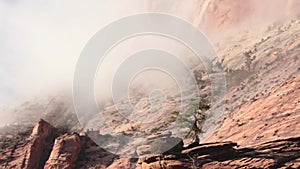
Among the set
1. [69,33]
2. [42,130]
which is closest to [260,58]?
[42,130]

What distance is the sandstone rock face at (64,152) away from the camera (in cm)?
5478

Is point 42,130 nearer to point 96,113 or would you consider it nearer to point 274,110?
point 274,110

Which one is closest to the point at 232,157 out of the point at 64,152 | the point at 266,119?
the point at 266,119

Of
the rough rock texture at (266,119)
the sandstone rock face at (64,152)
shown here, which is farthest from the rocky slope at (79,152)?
the rough rock texture at (266,119)

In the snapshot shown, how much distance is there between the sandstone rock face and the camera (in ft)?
180

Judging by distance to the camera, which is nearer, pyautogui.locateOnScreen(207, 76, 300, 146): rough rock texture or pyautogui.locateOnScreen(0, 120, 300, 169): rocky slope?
pyautogui.locateOnScreen(0, 120, 300, 169): rocky slope

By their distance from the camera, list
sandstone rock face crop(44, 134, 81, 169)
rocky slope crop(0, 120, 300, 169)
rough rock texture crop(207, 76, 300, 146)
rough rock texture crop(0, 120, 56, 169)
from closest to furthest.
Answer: rocky slope crop(0, 120, 300, 169)
rough rock texture crop(207, 76, 300, 146)
sandstone rock face crop(44, 134, 81, 169)
rough rock texture crop(0, 120, 56, 169)

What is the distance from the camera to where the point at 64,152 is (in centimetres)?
5588

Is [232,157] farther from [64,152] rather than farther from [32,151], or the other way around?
[32,151]

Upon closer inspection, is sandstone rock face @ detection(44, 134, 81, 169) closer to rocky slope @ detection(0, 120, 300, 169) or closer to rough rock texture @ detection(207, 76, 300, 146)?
rocky slope @ detection(0, 120, 300, 169)

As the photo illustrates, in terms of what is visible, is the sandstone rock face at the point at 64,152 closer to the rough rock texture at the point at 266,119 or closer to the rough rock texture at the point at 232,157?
the rough rock texture at the point at 266,119

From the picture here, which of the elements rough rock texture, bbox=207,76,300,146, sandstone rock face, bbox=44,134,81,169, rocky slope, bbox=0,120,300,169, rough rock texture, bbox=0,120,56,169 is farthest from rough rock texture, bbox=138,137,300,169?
rough rock texture, bbox=0,120,56,169

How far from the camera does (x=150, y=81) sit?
370ft

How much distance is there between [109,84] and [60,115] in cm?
2681
